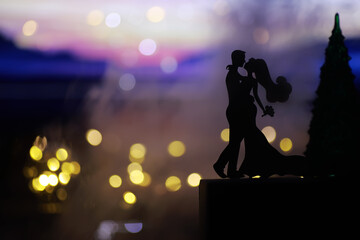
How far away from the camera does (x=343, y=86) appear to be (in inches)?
215

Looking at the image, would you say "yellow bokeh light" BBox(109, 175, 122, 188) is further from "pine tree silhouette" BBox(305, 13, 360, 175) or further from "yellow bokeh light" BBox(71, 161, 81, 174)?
"pine tree silhouette" BBox(305, 13, 360, 175)

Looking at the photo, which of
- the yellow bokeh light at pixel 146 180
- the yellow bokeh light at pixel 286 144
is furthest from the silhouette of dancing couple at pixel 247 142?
the yellow bokeh light at pixel 146 180

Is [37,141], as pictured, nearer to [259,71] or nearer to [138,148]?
[138,148]

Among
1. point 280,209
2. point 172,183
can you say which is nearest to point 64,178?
point 172,183

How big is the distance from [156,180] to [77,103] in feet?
16.3

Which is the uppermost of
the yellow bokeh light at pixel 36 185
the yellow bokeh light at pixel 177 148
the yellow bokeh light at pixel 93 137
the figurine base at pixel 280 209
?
the yellow bokeh light at pixel 93 137

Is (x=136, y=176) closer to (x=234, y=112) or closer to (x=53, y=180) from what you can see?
(x=53, y=180)

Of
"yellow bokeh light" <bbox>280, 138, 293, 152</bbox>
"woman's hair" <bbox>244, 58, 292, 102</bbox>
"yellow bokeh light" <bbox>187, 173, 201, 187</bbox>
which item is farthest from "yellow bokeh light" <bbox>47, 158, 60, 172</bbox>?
"woman's hair" <bbox>244, 58, 292, 102</bbox>

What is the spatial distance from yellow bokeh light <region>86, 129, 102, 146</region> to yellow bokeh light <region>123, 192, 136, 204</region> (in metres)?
1.97

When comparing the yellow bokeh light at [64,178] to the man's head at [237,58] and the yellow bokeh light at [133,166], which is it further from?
the man's head at [237,58]

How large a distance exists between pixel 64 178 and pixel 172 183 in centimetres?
352

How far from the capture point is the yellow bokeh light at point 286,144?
11359 mm

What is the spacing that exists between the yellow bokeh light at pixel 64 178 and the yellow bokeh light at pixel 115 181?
4.60 feet

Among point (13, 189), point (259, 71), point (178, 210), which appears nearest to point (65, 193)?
point (13, 189)
